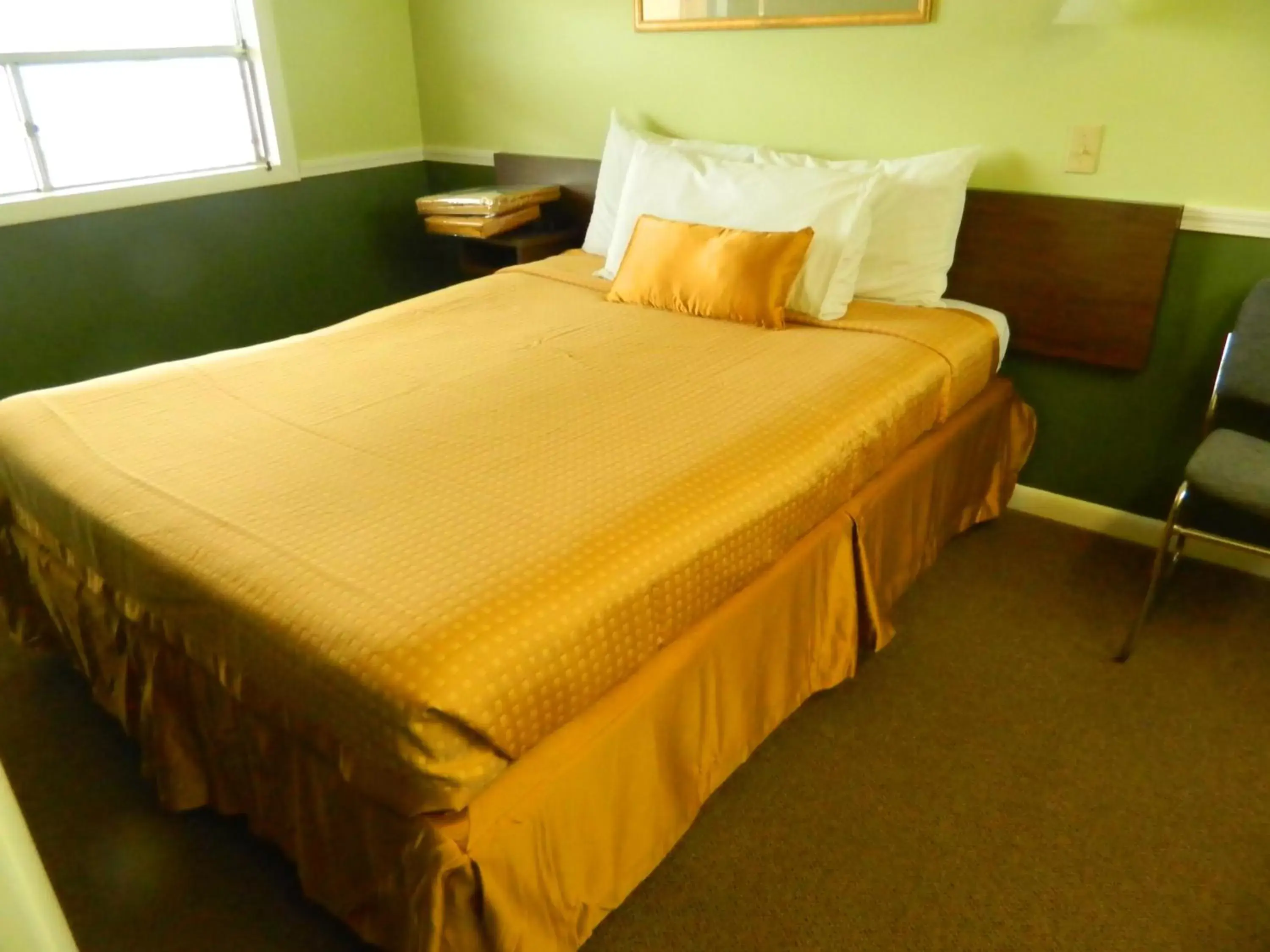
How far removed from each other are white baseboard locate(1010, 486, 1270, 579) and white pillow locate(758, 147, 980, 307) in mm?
706

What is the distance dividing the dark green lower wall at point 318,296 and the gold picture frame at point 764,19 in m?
0.91

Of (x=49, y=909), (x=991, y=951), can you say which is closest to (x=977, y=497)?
(x=991, y=951)

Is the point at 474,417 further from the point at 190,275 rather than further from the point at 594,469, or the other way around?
the point at 190,275

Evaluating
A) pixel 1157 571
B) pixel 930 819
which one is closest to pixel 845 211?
pixel 1157 571

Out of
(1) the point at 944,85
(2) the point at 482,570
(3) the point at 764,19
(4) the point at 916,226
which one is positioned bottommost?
(2) the point at 482,570

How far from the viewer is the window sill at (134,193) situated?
8.55ft

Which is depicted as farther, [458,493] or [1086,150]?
[1086,150]

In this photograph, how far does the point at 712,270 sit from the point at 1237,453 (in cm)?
128

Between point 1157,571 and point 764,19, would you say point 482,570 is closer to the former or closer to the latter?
point 1157,571

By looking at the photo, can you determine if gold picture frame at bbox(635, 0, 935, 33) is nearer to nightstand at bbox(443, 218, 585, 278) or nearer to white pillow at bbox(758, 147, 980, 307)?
white pillow at bbox(758, 147, 980, 307)

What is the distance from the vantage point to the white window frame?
104 inches

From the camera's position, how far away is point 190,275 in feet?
10.0

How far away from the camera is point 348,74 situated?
3352 mm

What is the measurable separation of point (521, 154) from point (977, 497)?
2091 millimetres
